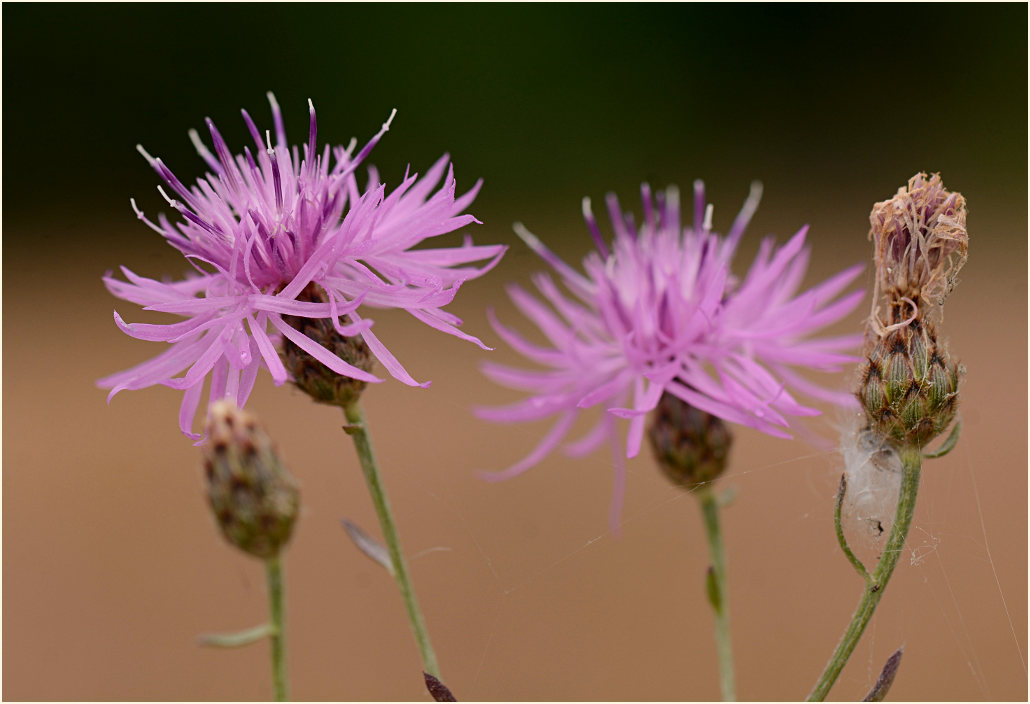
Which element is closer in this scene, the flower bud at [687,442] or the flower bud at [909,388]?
the flower bud at [909,388]

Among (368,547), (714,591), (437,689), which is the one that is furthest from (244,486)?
(714,591)

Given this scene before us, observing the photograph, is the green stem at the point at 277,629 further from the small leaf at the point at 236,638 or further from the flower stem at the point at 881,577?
the flower stem at the point at 881,577

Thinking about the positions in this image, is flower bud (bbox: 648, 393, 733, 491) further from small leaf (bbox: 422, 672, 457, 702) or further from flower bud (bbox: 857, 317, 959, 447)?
small leaf (bbox: 422, 672, 457, 702)

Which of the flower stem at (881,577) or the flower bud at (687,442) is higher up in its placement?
the flower bud at (687,442)

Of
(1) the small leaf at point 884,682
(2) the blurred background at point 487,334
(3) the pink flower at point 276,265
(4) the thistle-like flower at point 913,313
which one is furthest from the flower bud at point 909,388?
(2) the blurred background at point 487,334

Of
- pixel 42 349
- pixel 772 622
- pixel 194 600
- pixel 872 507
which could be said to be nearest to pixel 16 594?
pixel 194 600

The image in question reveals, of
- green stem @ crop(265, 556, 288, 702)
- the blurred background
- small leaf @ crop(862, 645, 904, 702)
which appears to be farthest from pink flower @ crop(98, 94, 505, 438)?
the blurred background
